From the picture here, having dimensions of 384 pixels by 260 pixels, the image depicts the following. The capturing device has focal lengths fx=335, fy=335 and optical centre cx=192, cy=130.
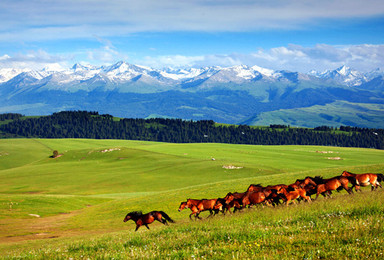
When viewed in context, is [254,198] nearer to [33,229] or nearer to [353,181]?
[353,181]

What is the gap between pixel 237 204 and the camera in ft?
66.6

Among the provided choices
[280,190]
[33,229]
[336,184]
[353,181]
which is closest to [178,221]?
[280,190]

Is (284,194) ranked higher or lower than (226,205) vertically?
higher

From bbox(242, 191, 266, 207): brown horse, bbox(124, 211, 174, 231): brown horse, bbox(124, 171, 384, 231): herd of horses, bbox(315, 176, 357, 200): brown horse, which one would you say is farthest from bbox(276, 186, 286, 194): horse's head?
bbox(124, 211, 174, 231): brown horse

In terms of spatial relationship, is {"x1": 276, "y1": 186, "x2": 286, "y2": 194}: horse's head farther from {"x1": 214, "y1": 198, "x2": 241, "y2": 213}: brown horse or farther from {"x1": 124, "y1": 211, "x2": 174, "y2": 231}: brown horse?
{"x1": 124, "y1": 211, "x2": 174, "y2": 231}: brown horse

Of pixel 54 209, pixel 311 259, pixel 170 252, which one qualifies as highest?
pixel 311 259

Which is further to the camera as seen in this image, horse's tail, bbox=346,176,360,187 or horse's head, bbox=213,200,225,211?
horse's head, bbox=213,200,225,211

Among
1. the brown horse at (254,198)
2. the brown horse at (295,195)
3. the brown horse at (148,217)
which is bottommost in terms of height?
the brown horse at (148,217)

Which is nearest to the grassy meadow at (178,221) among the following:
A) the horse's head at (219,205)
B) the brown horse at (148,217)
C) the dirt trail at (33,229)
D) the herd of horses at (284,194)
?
the dirt trail at (33,229)

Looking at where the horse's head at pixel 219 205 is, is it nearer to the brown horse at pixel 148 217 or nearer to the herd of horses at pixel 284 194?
the herd of horses at pixel 284 194

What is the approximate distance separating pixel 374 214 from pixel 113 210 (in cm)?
3515

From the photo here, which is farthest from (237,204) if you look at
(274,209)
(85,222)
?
(85,222)

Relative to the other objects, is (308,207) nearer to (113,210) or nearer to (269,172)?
(113,210)

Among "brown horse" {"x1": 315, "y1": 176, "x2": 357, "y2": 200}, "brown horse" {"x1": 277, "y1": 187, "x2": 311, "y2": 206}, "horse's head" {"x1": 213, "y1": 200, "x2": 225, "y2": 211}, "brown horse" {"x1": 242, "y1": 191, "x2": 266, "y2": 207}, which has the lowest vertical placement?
"horse's head" {"x1": 213, "y1": 200, "x2": 225, "y2": 211}
